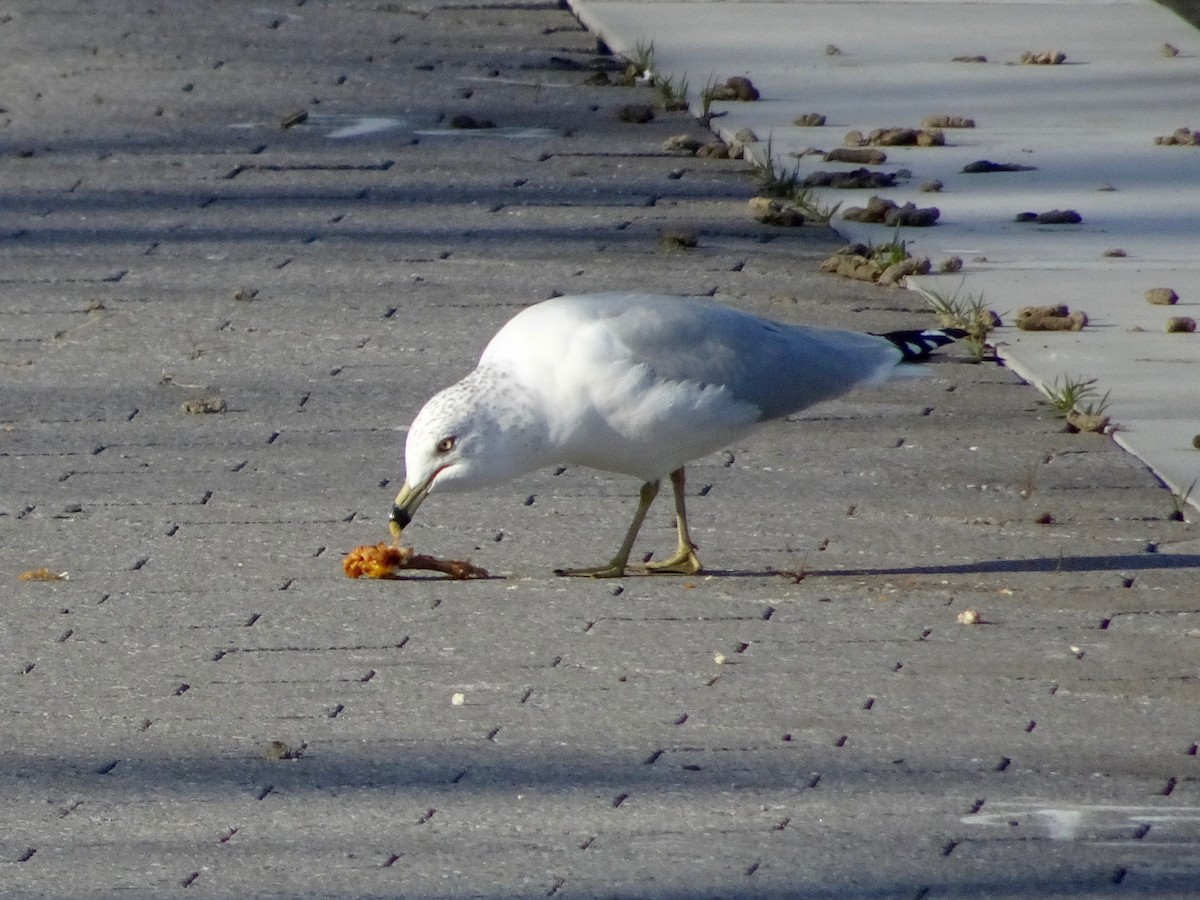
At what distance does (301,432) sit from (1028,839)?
267cm

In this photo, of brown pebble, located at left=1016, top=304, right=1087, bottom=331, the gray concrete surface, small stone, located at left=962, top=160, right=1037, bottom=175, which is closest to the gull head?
the gray concrete surface

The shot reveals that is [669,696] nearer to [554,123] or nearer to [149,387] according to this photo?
[149,387]

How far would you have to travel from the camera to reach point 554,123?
8609 millimetres

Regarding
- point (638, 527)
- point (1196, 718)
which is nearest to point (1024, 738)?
point (1196, 718)

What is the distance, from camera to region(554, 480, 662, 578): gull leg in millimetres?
4777

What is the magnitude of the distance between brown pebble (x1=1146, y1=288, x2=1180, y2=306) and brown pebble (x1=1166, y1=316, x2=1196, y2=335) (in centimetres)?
25

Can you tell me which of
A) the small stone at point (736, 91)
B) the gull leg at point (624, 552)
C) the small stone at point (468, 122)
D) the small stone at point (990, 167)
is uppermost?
the small stone at point (736, 91)

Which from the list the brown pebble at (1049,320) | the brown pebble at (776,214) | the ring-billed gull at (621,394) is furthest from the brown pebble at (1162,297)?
the ring-billed gull at (621,394)

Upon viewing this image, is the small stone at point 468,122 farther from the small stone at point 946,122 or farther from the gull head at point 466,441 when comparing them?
the gull head at point 466,441

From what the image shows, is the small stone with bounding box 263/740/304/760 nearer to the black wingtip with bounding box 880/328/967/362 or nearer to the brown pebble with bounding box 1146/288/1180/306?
the black wingtip with bounding box 880/328/967/362

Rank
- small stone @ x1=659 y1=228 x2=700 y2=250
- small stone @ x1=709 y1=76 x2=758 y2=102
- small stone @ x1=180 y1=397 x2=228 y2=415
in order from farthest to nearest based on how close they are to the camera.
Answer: small stone @ x1=709 y1=76 x2=758 y2=102 < small stone @ x1=659 y1=228 x2=700 y2=250 < small stone @ x1=180 y1=397 x2=228 y2=415

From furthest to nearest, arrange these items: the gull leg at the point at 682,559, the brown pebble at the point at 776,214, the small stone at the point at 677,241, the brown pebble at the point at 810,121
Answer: the brown pebble at the point at 810,121 < the brown pebble at the point at 776,214 < the small stone at the point at 677,241 < the gull leg at the point at 682,559

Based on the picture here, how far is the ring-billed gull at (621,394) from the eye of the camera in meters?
4.57

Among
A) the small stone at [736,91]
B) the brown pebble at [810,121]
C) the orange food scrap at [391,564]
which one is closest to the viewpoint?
the orange food scrap at [391,564]
